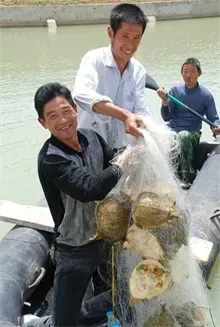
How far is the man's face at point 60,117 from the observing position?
2.10 metres

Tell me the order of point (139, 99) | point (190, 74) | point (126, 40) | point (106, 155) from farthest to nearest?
point (190, 74)
point (139, 99)
point (126, 40)
point (106, 155)

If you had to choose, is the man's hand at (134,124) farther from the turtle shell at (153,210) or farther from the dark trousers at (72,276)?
the dark trousers at (72,276)

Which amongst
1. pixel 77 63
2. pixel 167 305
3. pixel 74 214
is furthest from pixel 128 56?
pixel 77 63

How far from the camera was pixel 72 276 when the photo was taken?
221cm

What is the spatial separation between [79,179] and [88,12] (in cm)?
1579

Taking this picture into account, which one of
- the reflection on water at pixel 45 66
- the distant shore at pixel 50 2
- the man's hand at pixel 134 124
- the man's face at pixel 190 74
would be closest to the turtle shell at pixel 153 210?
the man's hand at pixel 134 124

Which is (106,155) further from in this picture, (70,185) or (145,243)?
(145,243)

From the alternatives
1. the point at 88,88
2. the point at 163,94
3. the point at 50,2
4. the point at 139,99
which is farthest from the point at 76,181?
the point at 50,2

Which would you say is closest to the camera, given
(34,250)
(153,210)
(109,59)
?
(153,210)

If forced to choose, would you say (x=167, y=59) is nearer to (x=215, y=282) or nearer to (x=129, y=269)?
(x=215, y=282)

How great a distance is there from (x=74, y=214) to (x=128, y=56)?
899 millimetres

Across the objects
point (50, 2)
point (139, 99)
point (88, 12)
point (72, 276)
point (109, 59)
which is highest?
point (109, 59)

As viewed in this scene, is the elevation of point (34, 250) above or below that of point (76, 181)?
below

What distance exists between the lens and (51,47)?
13641 millimetres
